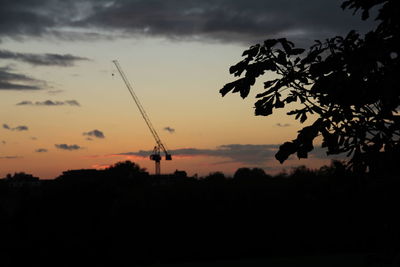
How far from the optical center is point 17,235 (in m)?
42.3

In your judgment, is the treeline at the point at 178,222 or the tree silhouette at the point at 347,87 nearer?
the tree silhouette at the point at 347,87

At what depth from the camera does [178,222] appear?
158ft

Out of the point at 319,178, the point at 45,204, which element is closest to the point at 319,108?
the point at 45,204

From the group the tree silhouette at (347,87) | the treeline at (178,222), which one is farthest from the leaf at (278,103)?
the treeline at (178,222)

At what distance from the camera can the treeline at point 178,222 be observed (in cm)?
4191

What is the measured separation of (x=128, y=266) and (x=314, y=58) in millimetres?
40815

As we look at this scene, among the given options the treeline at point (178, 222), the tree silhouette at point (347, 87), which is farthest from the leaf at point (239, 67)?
the treeline at point (178, 222)

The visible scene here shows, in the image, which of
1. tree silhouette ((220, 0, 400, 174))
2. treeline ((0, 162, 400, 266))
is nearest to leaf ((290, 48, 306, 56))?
tree silhouette ((220, 0, 400, 174))

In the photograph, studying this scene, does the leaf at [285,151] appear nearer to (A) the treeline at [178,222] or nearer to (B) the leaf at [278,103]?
(B) the leaf at [278,103]

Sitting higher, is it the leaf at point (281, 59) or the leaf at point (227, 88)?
the leaf at point (281, 59)

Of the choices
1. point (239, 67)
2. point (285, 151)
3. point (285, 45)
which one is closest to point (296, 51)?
point (285, 45)

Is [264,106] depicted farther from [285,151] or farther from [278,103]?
[285,151]

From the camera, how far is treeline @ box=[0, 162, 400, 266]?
41906 millimetres

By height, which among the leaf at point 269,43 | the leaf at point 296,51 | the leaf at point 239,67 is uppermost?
the leaf at point 269,43
